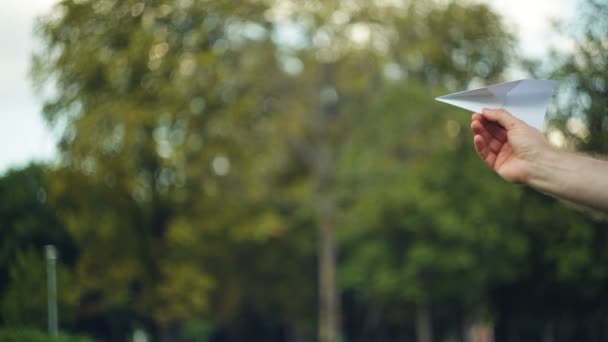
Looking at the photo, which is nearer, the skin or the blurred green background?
the skin

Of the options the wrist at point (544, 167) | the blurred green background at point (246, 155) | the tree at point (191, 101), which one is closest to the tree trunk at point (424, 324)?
the blurred green background at point (246, 155)

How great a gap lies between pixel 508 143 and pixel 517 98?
13 centimetres

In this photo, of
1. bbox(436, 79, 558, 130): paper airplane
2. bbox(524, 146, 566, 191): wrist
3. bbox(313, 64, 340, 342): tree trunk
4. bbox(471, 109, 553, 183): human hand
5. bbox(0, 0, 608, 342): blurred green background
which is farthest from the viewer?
bbox(313, 64, 340, 342): tree trunk

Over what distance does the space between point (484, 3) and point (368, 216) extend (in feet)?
35.8

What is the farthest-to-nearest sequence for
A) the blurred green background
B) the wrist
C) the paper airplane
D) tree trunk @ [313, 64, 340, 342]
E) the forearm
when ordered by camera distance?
tree trunk @ [313, 64, 340, 342] < the blurred green background < the paper airplane < the wrist < the forearm

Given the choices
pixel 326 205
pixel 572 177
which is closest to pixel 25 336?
pixel 572 177

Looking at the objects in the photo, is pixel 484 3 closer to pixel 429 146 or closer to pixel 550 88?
pixel 429 146

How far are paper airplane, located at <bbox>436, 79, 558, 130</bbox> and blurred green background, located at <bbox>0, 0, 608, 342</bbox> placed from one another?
33097 mm

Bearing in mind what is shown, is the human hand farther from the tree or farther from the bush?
the tree

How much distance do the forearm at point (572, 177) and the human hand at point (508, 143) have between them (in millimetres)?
50

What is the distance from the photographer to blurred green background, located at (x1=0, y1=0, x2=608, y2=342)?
4222cm

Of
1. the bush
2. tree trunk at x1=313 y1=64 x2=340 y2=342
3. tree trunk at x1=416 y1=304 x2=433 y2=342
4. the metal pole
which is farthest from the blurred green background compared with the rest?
the bush

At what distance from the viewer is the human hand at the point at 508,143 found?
3391 millimetres

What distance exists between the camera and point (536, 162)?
3332 millimetres
